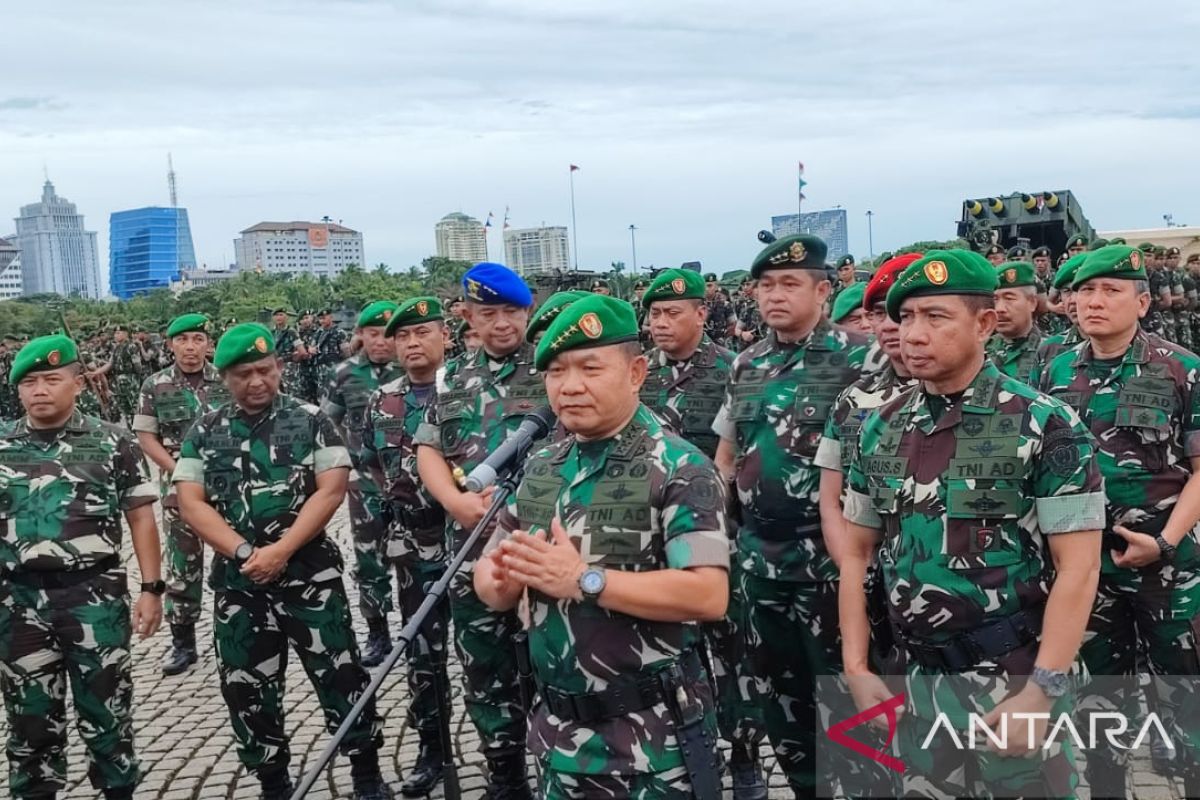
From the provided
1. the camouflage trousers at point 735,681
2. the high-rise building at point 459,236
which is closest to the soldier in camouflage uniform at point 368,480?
the camouflage trousers at point 735,681

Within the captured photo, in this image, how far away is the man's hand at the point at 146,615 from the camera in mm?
4685

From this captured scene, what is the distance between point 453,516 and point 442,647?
1.80ft

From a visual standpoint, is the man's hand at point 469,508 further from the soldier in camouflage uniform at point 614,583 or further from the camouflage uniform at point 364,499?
the camouflage uniform at point 364,499

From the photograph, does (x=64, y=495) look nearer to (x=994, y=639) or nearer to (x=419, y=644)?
(x=419, y=644)

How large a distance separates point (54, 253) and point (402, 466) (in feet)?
688

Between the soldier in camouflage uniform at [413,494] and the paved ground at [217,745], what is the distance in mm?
197

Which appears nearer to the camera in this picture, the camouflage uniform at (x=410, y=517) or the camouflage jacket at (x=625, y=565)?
the camouflage jacket at (x=625, y=565)

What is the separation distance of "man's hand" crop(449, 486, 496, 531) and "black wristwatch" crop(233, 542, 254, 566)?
0.91 metres

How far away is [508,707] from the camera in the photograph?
436 centimetres

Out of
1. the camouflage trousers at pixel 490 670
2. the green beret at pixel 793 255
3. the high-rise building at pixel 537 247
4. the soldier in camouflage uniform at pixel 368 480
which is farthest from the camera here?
the high-rise building at pixel 537 247

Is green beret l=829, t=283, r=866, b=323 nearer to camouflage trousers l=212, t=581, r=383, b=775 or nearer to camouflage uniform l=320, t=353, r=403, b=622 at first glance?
camouflage trousers l=212, t=581, r=383, b=775

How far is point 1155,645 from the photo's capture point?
12.9ft

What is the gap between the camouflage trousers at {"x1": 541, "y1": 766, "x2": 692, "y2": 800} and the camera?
265cm

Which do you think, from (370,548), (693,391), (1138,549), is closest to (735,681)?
(693,391)
